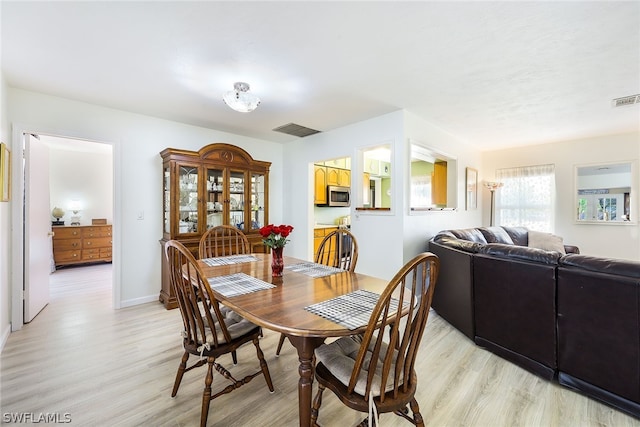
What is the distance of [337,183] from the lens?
570 cm

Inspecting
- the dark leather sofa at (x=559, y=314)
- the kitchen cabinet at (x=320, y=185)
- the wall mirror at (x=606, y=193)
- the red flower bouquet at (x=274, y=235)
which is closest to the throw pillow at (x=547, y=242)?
the wall mirror at (x=606, y=193)

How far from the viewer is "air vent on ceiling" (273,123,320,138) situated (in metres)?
3.87

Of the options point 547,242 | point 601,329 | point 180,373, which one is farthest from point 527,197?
point 180,373

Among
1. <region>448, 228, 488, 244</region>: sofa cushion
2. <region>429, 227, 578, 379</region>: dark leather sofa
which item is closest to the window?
<region>448, 228, 488, 244</region>: sofa cushion

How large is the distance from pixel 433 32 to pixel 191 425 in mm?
2835

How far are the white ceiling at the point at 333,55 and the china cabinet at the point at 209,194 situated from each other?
2.01ft

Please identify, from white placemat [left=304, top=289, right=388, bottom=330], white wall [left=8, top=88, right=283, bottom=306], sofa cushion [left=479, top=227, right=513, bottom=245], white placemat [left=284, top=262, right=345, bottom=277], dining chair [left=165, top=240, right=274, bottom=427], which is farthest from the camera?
sofa cushion [left=479, top=227, right=513, bottom=245]

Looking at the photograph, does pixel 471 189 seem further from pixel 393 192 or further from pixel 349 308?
pixel 349 308

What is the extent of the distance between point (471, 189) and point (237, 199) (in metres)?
4.24

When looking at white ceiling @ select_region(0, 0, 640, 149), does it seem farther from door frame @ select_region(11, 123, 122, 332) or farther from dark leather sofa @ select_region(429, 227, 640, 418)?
dark leather sofa @ select_region(429, 227, 640, 418)

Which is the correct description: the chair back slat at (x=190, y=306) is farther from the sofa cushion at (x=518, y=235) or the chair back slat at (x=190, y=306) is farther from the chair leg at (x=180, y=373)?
the sofa cushion at (x=518, y=235)

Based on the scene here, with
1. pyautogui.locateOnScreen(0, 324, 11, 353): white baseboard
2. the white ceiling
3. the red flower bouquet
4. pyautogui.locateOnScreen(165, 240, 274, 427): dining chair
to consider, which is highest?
the white ceiling

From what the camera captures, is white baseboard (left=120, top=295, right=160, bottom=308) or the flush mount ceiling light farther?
white baseboard (left=120, top=295, right=160, bottom=308)

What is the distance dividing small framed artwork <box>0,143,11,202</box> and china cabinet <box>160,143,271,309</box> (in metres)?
1.33
